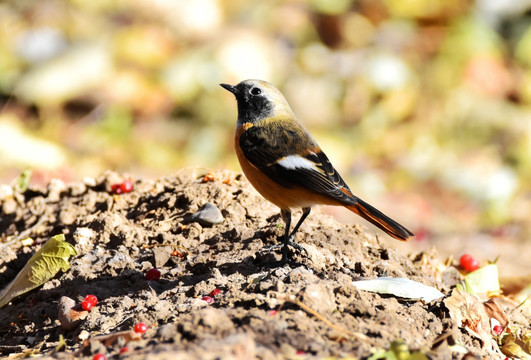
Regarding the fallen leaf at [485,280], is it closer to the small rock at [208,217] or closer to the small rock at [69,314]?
the small rock at [208,217]

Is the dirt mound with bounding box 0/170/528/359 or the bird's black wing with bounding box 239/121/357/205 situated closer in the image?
the dirt mound with bounding box 0/170/528/359

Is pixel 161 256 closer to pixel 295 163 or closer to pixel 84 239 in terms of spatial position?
pixel 84 239

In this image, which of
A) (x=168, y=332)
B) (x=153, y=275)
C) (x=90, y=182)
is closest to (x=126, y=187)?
(x=90, y=182)

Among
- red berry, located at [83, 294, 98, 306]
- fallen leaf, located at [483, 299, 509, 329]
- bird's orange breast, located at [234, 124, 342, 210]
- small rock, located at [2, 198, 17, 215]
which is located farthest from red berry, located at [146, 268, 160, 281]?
fallen leaf, located at [483, 299, 509, 329]

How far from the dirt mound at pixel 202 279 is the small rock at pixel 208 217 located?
0.02 m

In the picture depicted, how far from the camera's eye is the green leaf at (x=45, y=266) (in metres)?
4.02

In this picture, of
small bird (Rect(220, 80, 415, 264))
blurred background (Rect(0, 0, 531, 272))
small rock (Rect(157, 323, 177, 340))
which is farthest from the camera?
blurred background (Rect(0, 0, 531, 272))

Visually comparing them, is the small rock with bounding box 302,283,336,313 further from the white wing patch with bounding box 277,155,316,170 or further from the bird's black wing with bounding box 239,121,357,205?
the white wing patch with bounding box 277,155,316,170

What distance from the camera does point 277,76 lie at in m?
9.28

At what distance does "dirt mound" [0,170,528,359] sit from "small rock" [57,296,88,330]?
1.7 inches

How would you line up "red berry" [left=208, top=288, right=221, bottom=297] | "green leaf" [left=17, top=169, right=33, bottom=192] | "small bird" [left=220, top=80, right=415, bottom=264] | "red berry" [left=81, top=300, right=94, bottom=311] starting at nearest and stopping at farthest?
"red berry" [left=208, top=288, right=221, bottom=297] → "red berry" [left=81, top=300, right=94, bottom=311] → "small bird" [left=220, top=80, right=415, bottom=264] → "green leaf" [left=17, top=169, right=33, bottom=192]

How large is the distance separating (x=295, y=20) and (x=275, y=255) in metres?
6.86

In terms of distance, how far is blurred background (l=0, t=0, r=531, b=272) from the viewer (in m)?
8.30

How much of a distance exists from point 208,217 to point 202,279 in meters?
0.70
